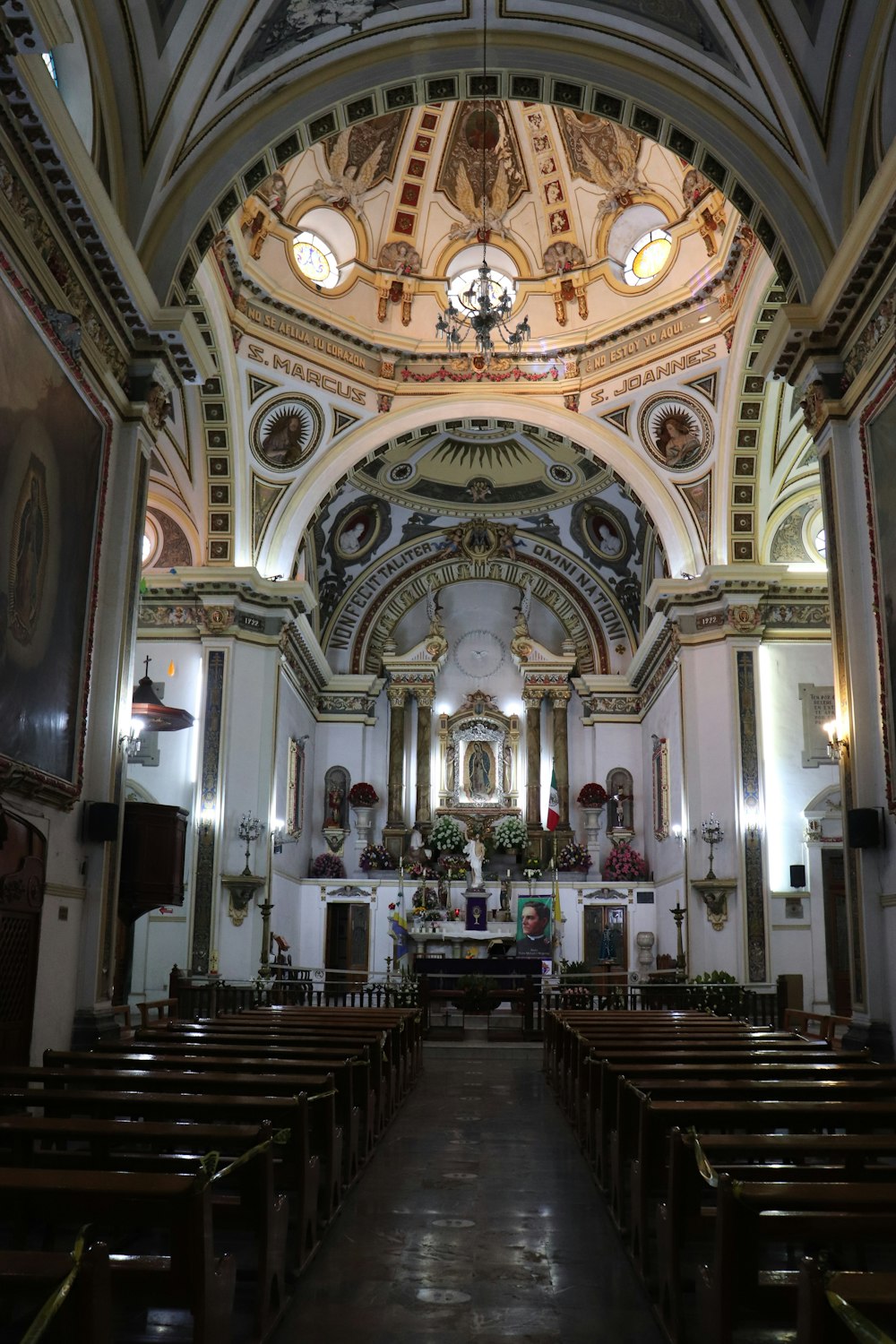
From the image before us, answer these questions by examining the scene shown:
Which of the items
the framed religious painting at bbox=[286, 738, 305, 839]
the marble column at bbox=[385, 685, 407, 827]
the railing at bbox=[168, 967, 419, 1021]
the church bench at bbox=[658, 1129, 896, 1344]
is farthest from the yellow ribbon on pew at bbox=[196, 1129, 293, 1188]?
the marble column at bbox=[385, 685, 407, 827]

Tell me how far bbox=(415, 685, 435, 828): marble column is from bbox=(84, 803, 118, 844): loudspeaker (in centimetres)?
1623

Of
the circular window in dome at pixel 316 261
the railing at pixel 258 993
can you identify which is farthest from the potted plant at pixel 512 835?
the circular window in dome at pixel 316 261

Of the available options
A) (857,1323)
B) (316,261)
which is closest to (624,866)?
(316,261)

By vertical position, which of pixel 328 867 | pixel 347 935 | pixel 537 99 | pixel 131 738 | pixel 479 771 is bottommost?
pixel 347 935

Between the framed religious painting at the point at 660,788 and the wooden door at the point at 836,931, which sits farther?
the framed religious painting at the point at 660,788

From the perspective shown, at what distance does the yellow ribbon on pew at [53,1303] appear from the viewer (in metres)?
2.45

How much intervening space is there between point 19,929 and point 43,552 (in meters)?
3.04

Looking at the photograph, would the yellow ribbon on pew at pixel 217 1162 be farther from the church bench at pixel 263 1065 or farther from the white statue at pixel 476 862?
the white statue at pixel 476 862

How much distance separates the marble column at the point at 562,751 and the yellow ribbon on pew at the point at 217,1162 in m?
21.6

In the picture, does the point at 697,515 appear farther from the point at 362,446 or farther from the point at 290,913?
the point at 290,913

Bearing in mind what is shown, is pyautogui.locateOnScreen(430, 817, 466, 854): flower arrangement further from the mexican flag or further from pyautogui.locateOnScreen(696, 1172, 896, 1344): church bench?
pyautogui.locateOnScreen(696, 1172, 896, 1344): church bench

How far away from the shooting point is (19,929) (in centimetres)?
897

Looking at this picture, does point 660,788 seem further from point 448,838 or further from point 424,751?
point 424,751

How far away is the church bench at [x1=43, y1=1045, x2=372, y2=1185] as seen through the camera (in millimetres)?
7109
